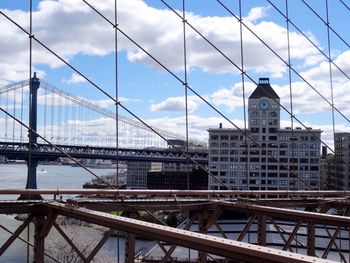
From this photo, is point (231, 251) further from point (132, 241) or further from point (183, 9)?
point (183, 9)

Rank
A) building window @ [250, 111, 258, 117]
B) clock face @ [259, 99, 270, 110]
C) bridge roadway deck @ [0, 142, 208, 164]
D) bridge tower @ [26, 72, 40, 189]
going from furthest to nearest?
clock face @ [259, 99, 270, 110], building window @ [250, 111, 258, 117], bridge roadway deck @ [0, 142, 208, 164], bridge tower @ [26, 72, 40, 189]

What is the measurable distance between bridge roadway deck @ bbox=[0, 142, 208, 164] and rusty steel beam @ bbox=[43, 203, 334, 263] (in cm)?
943

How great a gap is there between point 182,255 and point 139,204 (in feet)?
22.8

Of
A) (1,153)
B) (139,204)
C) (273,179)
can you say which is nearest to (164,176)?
(273,179)

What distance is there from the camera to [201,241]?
8.14 ft

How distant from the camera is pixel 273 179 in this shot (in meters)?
35.6

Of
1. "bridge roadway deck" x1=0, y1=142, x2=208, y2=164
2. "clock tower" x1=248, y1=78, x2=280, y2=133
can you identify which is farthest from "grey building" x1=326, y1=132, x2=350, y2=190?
"bridge roadway deck" x1=0, y1=142, x2=208, y2=164

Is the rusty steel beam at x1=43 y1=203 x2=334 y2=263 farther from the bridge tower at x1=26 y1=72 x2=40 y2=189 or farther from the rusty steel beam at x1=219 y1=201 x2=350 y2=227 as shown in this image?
the bridge tower at x1=26 y1=72 x2=40 y2=189

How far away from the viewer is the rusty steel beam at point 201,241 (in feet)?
6.92

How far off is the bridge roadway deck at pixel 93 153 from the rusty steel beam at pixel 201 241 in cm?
943

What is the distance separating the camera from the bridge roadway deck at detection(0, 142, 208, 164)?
18.8 m

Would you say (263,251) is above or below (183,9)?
below

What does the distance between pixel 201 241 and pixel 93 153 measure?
1003 inches

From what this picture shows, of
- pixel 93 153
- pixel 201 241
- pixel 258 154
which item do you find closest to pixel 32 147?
pixel 93 153
